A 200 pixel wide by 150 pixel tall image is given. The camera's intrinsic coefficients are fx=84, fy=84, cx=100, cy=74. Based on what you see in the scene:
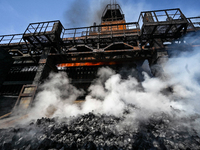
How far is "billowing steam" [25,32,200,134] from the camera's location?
13.8 feet

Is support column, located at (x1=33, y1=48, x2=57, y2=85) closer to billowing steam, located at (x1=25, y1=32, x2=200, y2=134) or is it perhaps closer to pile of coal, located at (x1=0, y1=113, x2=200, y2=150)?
billowing steam, located at (x1=25, y1=32, x2=200, y2=134)

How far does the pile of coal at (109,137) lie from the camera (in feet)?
7.23

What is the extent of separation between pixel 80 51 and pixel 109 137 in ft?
20.6

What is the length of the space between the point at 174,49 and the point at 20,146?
28.9 feet

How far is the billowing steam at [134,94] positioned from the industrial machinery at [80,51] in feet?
2.51

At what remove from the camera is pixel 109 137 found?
2539mm

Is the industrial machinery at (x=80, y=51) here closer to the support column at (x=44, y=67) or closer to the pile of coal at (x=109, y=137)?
the support column at (x=44, y=67)

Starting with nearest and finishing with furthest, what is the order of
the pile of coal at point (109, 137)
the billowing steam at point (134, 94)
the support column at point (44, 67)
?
the pile of coal at point (109, 137) < the billowing steam at point (134, 94) < the support column at point (44, 67)

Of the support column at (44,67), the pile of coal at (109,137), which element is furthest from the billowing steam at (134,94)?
the pile of coal at (109,137)

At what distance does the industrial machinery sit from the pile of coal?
3040 mm

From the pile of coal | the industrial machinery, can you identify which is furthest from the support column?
the pile of coal

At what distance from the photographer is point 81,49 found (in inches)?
271

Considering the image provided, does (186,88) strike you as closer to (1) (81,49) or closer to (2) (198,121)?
(2) (198,121)

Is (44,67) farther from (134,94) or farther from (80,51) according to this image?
(134,94)
